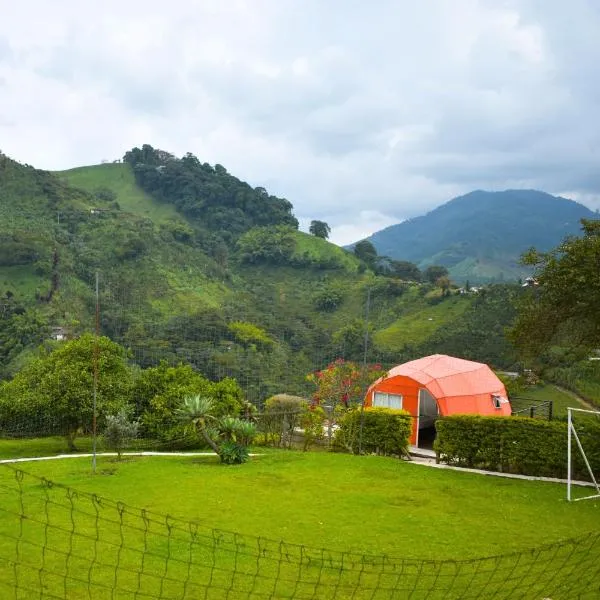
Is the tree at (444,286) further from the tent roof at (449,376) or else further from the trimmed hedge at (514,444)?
the trimmed hedge at (514,444)

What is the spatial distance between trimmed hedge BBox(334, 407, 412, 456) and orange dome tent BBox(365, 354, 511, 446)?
2.71 m

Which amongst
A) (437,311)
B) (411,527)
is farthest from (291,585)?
(437,311)

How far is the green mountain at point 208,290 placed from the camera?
46125mm

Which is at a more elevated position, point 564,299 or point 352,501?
point 564,299

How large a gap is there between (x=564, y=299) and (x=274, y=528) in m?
7.83

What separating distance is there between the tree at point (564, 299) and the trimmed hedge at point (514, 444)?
75.4 inches

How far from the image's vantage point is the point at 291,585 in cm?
762

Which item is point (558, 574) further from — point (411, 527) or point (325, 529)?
point (325, 529)

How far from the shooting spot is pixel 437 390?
20781 mm

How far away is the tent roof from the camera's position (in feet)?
68.7

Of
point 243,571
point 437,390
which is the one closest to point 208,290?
point 437,390

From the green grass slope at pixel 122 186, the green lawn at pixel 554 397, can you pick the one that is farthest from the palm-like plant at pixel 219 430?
the green grass slope at pixel 122 186

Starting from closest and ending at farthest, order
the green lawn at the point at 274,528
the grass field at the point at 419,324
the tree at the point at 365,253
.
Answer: the green lawn at the point at 274,528
the grass field at the point at 419,324
the tree at the point at 365,253

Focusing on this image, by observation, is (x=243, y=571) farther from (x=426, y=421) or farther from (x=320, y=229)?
(x=320, y=229)
